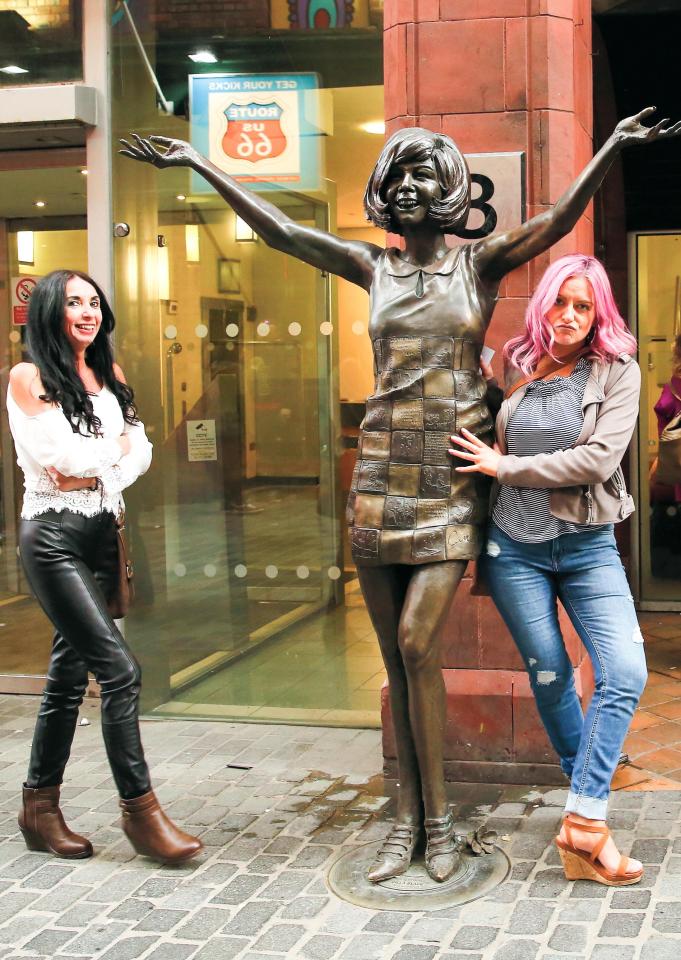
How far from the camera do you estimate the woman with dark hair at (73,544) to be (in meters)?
4.31

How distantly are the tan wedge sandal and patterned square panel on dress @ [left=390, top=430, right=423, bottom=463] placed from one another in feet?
4.07

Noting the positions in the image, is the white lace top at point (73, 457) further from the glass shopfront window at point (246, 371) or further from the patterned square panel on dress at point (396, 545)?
the glass shopfront window at point (246, 371)

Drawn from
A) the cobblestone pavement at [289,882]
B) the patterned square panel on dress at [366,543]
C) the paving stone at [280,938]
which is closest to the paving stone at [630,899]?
the cobblestone pavement at [289,882]

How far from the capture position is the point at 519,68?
16.3ft

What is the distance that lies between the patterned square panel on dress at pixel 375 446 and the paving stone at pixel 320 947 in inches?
57.9

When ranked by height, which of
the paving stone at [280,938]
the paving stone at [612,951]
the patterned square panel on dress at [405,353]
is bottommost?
the paving stone at [280,938]

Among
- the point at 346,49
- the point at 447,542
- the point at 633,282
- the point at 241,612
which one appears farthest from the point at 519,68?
the point at 633,282

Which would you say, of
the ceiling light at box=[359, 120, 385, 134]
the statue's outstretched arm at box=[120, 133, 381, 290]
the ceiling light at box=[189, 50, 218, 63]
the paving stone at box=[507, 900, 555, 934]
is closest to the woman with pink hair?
the paving stone at box=[507, 900, 555, 934]

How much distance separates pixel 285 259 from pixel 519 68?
163cm

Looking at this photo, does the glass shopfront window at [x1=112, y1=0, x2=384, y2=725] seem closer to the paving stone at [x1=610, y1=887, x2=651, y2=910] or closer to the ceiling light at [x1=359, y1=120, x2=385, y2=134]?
the ceiling light at [x1=359, y1=120, x2=385, y2=134]

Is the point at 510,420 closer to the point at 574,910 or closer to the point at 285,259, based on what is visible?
the point at 574,910

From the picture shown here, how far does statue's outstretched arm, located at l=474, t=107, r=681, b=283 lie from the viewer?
3811 millimetres

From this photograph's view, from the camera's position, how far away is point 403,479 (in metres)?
4.07

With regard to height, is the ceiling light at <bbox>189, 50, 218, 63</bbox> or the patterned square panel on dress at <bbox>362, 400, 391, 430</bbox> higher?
the ceiling light at <bbox>189, 50, 218, 63</bbox>
